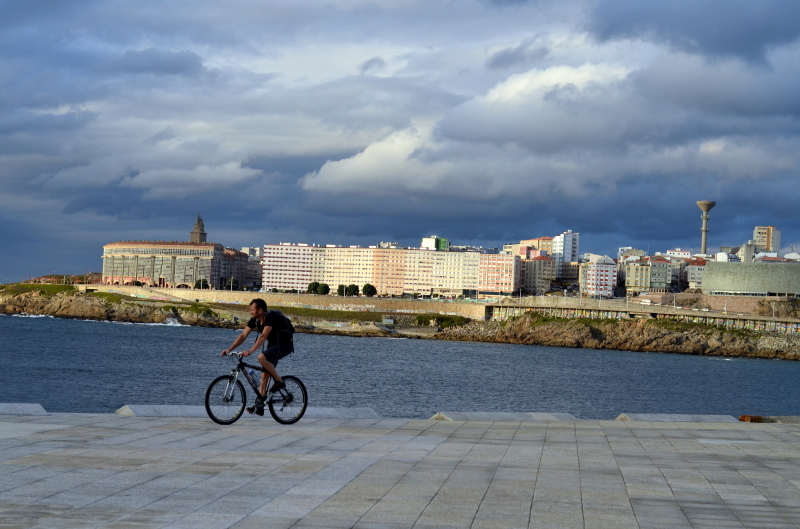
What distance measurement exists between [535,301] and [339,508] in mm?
Answer: 140003

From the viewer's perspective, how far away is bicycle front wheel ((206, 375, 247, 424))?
1392 cm

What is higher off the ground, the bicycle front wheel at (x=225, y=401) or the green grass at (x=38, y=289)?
the green grass at (x=38, y=289)

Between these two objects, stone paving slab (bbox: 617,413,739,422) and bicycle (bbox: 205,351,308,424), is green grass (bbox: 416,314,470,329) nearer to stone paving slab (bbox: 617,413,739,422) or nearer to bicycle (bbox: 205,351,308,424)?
stone paving slab (bbox: 617,413,739,422)

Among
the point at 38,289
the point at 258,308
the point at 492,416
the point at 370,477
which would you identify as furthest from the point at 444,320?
the point at 370,477

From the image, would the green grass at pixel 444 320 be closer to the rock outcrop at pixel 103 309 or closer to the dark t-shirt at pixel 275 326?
the rock outcrop at pixel 103 309

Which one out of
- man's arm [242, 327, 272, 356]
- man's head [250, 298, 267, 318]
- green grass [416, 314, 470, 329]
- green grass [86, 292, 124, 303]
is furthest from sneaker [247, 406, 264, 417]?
green grass [86, 292, 124, 303]

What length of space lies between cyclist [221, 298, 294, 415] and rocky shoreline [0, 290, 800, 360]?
360 ft

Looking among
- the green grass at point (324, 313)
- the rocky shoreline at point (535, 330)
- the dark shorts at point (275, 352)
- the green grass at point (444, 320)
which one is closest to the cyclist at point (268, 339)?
the dark shorts at point (275, 352)

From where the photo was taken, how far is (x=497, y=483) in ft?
31.2

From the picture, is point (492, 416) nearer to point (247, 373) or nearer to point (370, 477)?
point (247, 373)

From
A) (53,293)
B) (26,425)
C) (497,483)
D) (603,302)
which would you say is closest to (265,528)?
(497,483)

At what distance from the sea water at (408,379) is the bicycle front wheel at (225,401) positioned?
1989cm

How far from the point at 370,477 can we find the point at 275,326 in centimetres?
481

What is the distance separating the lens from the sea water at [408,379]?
137 ft
